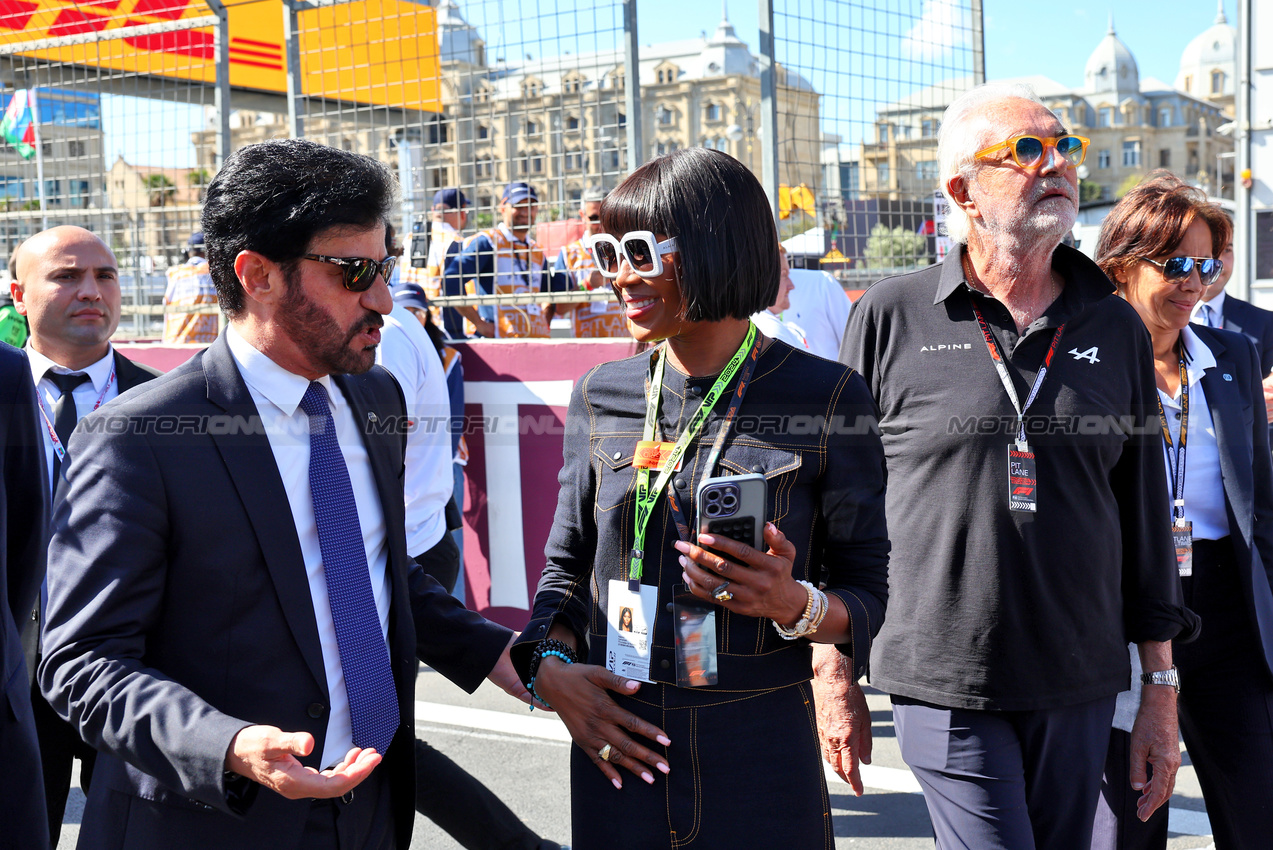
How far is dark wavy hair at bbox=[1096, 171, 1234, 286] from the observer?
11.0ft

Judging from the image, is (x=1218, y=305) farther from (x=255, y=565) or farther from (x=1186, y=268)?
(x=255, y=565)

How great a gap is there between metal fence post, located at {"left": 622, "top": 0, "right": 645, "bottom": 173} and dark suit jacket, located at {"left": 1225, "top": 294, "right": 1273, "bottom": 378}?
311 cm

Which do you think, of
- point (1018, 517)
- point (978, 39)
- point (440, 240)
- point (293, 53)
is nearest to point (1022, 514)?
point (1018, 517)

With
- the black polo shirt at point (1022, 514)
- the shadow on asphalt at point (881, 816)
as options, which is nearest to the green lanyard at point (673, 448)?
the black polo shirt at point (1022, 514)

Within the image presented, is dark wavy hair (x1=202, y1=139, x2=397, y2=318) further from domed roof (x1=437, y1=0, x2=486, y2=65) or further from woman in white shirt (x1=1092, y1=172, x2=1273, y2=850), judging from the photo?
domed roof (x1=437, y1=0, x2=486, y2=65)

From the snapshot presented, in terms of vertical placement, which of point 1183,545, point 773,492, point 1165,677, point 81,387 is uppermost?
point 81,387

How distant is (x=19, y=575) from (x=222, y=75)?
536cm

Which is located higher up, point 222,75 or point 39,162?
point 222,75

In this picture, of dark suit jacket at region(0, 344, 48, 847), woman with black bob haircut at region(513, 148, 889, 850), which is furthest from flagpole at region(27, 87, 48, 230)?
woman with black bob haircut at region(513, 148, 889, 850)

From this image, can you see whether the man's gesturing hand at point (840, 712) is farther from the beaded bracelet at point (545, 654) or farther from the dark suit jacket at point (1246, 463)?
the dark suit jacket at point (1246, 463)

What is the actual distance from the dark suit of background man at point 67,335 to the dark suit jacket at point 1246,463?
3.53m

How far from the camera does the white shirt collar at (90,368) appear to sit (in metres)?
3.97

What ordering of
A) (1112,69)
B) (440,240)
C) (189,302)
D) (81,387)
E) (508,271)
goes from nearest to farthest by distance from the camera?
1. (81,387)
2. (508,271)
3. (440,240)
4. (189,302)
5. (1112,69)

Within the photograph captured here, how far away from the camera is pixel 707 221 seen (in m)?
2.15
